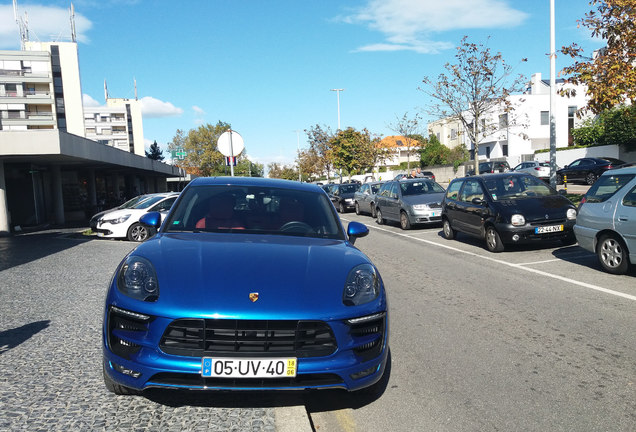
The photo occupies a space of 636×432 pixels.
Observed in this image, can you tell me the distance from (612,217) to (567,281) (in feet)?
4.12

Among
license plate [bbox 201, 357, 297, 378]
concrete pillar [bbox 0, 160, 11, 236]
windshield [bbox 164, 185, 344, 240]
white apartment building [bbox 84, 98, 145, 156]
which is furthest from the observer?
white apartment building [bbox 84, 98, 145, 156]

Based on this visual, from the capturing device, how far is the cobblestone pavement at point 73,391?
299 cm

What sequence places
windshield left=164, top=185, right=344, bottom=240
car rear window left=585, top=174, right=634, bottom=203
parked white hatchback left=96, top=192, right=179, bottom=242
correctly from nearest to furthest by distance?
1. windshield left=164, top=185, right=344, bottom=240
2. car rear window left=585, top=174, right=634, bottom=203
3. parked white hatchback left=96, top=192, right=179, bottom=242

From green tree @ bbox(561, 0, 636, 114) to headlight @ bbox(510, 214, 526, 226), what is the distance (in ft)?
14.8

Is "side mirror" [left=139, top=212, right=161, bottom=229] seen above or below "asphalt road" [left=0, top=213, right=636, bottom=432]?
above

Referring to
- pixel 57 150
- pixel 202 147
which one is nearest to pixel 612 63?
pixel 57 150

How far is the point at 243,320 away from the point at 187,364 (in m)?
0.40

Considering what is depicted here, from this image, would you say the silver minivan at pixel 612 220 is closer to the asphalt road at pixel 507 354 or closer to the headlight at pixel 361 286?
the asphalt road at pixel 507 354

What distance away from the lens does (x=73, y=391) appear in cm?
Result: 342

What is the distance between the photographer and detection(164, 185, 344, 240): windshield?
4215 mm

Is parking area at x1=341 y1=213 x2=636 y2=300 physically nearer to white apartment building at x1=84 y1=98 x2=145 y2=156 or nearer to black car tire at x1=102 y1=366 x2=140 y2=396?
black car tire at x1=102 y1=366 x2=140 y2=396

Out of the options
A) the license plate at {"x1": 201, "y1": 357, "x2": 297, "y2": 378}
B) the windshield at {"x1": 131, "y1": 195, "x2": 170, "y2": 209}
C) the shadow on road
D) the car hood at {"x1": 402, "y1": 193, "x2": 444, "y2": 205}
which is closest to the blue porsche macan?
the license plate at {"x1": 201, "y1": 357, "x2": 297, "y2": 378}

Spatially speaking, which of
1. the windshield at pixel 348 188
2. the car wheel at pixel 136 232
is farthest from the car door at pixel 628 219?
the windshield at pixel 348 188

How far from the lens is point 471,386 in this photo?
3.68 metres
